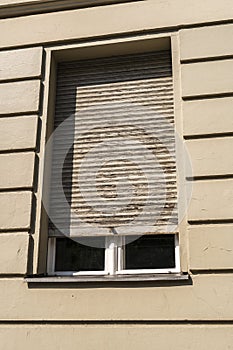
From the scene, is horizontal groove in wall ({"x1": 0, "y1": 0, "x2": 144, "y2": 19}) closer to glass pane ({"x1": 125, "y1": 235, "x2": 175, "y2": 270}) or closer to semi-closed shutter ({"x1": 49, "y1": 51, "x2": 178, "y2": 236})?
semi-closed shutter ({"x1": 49, "y1": 51, "x2": 178, "y2": 236})

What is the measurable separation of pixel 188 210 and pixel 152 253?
0.60 meters

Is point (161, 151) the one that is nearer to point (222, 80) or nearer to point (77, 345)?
point (222, 80)

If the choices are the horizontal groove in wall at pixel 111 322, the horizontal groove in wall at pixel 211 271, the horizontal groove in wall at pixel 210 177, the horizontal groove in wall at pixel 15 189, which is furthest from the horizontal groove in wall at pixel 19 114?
the horizontal groove in wall at pixel 211 271

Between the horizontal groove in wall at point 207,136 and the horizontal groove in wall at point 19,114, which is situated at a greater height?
the horizontal groove in wall at point 19,114

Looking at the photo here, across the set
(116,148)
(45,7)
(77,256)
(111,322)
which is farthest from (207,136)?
(45,7)

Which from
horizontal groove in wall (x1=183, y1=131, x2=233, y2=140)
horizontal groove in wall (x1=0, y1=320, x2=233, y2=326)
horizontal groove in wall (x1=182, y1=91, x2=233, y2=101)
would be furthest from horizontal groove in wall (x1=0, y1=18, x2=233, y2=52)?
horizontal groove in wall (x1=0, y1=320, x2=233, y2=326)

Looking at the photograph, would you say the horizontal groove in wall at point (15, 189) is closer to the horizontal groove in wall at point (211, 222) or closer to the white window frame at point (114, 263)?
the white window frame at point (114, 263)

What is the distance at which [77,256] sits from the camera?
441cm

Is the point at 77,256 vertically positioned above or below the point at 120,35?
below

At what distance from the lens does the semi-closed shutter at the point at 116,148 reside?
432 centimetres

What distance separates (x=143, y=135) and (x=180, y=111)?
473 millimetres

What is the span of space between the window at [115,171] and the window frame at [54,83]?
99mm

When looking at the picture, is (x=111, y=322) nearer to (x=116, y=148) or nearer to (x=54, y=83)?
(x=116, y=148)

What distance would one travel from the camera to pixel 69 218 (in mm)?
4426
